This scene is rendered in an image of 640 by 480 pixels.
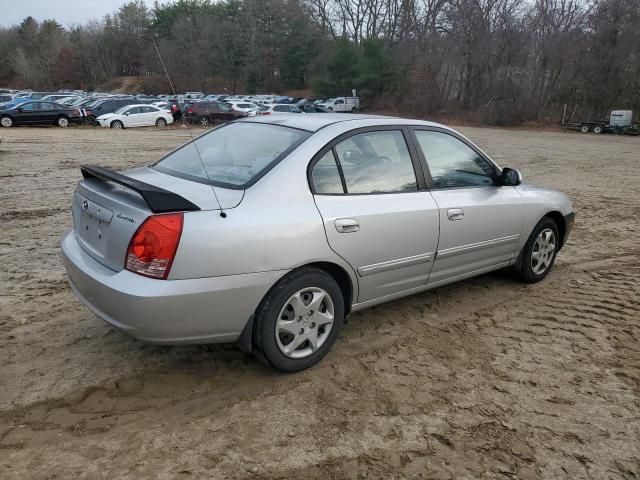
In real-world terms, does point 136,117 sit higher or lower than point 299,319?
higher

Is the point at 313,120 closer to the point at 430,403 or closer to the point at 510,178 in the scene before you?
the point at 510,178

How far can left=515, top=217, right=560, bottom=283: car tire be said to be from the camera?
4.91m

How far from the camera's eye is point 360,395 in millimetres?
3143

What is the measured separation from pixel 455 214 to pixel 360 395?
5.47ft

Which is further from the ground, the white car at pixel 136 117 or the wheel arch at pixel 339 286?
the white car at pixel 136 117

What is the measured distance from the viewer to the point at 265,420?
114 inches

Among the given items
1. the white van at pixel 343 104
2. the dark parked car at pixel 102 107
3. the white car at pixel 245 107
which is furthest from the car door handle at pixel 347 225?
the white van at pixel 343 104

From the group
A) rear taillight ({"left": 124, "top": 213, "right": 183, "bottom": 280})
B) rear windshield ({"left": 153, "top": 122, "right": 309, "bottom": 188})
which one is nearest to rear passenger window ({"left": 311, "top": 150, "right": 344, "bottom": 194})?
rear windshield ({"left": 153, "top": 122, "right": 309, "bottom": 188})

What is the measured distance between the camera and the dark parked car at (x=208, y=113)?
28297 millimetres

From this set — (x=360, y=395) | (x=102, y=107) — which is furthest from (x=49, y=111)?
(x=360, y=395)

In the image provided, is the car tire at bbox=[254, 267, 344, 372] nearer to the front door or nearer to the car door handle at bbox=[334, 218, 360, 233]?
the car door handle at bbox=[334, 218, 360, 233]

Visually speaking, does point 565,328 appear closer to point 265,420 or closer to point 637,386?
point 637,386

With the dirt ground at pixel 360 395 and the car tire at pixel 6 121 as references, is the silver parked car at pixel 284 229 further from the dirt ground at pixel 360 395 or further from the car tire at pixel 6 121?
the car tire at pixel 6 121

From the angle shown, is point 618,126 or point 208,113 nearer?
point 208,113
